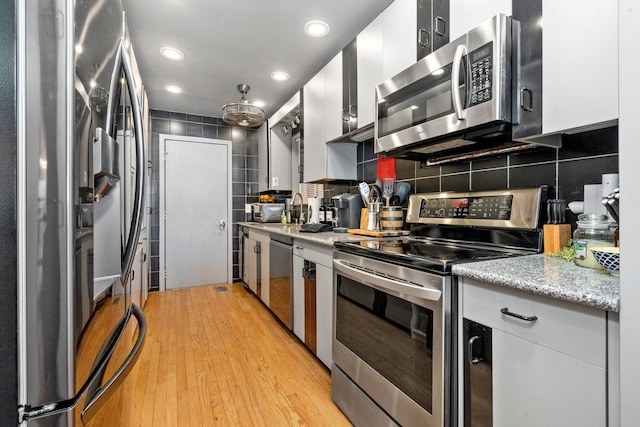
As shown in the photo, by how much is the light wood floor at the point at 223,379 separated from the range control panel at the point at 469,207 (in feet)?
3.82

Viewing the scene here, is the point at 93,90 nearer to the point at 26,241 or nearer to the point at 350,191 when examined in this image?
the point at 26,241

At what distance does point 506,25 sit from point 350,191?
1776 millimetres

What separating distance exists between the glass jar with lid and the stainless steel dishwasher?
174cm

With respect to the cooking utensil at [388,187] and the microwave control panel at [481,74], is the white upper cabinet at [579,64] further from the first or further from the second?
the cooking utensil at [388,187]

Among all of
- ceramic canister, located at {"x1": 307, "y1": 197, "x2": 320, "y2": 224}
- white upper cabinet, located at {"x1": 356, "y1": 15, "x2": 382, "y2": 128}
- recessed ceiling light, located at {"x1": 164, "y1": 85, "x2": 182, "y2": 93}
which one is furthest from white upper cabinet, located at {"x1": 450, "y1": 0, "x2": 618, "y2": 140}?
recessed ceiling light, located at {"x1": 164, "y1": 85, "x2": 182, "y2": 93}

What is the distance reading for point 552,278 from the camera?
83cm

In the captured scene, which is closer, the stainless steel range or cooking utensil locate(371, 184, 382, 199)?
the stainless steel range

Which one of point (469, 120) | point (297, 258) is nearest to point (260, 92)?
point (297, 258)

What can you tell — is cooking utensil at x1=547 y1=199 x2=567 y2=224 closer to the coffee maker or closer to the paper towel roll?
the paper towel roll

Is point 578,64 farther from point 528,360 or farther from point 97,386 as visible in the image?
point 97,386

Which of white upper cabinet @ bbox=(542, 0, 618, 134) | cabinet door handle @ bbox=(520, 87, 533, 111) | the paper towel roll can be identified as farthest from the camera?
cabinet door handle @ bbox=(520, 87, 533, 111)

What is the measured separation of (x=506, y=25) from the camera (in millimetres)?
1163

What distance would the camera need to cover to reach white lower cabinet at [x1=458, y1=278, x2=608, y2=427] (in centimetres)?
71

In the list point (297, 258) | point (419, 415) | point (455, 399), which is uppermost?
point (297, 258)
